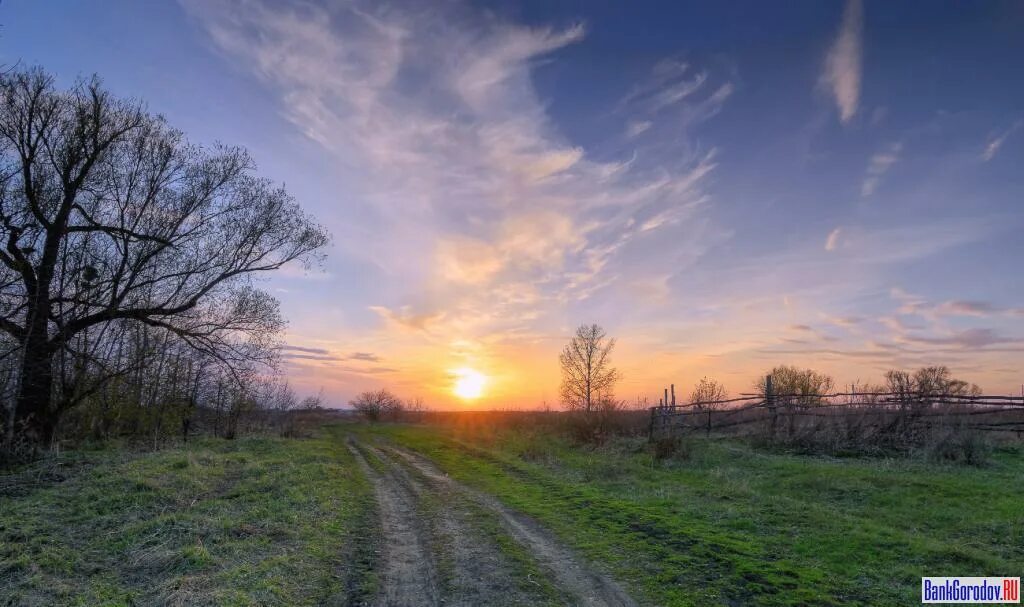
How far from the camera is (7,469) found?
50.4 feet

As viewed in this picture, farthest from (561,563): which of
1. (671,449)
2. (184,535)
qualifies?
(671,449)

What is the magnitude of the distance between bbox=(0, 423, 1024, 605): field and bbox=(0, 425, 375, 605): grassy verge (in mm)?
A: 40

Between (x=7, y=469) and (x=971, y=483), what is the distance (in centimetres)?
2541

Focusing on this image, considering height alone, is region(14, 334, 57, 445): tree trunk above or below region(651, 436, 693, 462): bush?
above

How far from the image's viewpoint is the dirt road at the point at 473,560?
651cm

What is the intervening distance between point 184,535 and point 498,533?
505 centimetres

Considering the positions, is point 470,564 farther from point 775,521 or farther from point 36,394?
point 36,394

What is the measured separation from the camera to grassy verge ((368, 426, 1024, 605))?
7.07 m

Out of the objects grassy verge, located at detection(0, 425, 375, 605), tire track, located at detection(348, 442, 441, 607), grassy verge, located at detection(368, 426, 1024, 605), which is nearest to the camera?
tire track, located at detection(348, 442, 441, 607)

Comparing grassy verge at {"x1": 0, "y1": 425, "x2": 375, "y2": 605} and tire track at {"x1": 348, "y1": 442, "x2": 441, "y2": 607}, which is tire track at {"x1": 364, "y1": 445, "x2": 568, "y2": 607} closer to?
tire track at {"x1": 348, "y1": 442, "x2": 441, "y2": 607}

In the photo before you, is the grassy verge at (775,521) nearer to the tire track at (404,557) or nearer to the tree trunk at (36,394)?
the tire track at (404,557)

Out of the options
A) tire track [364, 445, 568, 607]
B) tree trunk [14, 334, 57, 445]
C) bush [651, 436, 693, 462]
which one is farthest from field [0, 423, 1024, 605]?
tree trunk [14, 334, 57, 445]

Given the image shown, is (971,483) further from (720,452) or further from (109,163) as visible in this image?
(109,163)

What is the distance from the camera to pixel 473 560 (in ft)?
25.7
